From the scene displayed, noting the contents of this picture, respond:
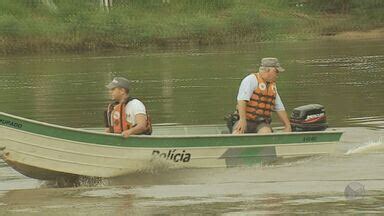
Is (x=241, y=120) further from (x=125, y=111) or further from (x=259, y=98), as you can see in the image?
(x=125, y=111)

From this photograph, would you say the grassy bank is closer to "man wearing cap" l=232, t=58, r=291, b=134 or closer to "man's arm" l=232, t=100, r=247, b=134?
"man wearing cap" l=232, t=58, r=291, b=134

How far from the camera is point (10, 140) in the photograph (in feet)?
37.2

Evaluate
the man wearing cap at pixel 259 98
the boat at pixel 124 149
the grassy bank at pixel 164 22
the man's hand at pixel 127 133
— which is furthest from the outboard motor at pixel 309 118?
the grassy bank at pixel 164 22

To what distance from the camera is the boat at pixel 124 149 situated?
11.3m

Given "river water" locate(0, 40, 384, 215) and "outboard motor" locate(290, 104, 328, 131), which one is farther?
"outboard motor" locate(290, 104, 328, 131)

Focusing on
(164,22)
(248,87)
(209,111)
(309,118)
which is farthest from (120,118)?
(164,22)

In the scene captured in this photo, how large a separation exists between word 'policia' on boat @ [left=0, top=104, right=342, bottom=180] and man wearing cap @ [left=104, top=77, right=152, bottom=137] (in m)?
0.24

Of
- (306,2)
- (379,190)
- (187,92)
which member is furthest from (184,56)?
(379,190)

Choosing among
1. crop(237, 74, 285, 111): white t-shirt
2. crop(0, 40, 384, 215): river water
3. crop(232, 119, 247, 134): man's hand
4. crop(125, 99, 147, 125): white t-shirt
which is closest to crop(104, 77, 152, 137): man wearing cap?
crop(125, 99, 147, 125): white t-shirt

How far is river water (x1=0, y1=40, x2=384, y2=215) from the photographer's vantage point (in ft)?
33.3

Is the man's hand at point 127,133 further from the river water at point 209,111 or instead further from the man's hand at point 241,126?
the man's hand at point 241,126

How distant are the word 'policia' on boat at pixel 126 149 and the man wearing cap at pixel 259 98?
392 millimetres

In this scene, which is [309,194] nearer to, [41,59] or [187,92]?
[187,92]

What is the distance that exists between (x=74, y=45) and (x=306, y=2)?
20769mm
